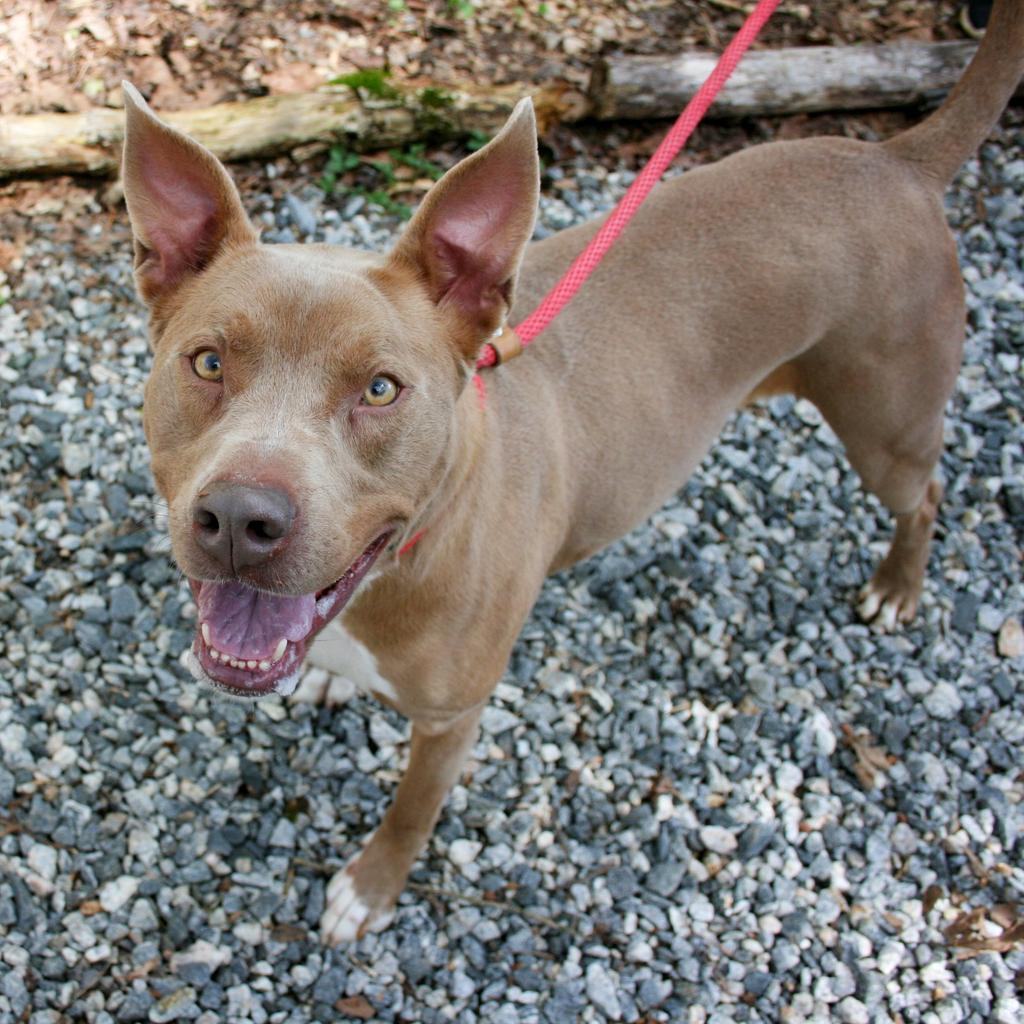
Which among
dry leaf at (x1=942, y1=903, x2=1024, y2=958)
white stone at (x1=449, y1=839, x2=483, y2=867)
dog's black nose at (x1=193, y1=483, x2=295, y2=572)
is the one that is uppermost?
dog's black nose at (x1=193, y1=483, x2=295, y2=572)

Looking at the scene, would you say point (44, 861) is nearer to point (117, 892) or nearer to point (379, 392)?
point (117, 892)

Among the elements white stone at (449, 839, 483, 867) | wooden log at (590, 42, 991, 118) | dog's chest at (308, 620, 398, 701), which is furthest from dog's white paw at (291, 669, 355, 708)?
wooden log at (590, 42, 991, 118)

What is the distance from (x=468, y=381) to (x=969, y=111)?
6.80 ft

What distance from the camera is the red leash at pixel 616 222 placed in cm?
334

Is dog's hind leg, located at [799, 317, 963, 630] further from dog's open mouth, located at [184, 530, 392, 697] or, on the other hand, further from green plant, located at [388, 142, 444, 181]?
green plant, located at [388, 142, 444, 181]

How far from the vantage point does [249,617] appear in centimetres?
267

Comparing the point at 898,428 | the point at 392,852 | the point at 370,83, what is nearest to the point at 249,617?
the point at 392,852

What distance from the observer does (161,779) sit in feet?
13.2

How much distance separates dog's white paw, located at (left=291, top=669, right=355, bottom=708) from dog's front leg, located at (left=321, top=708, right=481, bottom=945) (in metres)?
0.54

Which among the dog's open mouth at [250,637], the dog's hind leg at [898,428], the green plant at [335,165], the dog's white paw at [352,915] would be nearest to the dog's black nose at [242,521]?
the dog's open mouth at [250,637]

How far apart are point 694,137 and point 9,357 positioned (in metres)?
3.61

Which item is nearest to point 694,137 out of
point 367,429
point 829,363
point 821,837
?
point 829,363

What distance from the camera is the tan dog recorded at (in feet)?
8.37

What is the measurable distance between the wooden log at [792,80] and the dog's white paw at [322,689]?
11.3 feet
